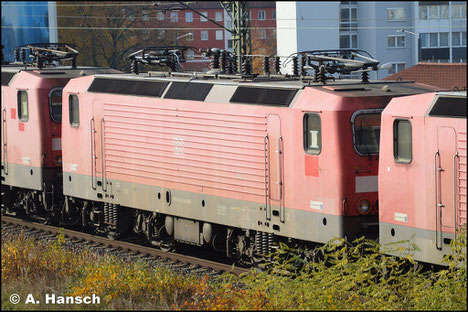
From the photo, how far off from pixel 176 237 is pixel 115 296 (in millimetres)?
6758

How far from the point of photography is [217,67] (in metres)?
20.5

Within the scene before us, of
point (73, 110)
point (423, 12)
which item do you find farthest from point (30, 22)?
point (73, 110)

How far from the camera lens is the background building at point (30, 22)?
55656 mm

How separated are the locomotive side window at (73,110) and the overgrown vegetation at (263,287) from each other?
681 cm

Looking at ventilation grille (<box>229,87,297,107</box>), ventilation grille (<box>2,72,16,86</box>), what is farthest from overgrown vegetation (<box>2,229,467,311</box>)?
ventilation grille (<box>2,72,16,86</box>)

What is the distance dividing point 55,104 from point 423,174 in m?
11.7

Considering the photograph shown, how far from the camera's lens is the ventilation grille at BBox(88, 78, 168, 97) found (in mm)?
19422

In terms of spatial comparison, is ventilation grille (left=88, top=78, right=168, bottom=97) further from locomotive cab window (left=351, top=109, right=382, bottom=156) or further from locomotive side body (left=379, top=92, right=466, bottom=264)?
locomotive side body (left=379, top=92, right=466, bottom=264)

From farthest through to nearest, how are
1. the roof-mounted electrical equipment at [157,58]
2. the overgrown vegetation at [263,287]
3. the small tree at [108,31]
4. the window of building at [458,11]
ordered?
1. the window of building at [458,11]
2. the small tree at [108,31]
3. the roof-mounted electrical equipment at [157,58]
4. the overgrown vegetation at [263,287]

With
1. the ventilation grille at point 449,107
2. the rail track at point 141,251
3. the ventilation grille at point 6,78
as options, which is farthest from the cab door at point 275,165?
the ventilation grille at point 6,78

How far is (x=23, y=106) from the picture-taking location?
23438mm

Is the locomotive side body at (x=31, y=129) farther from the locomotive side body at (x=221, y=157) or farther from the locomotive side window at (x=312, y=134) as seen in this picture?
the locomotive side window at (x=312, y=134)

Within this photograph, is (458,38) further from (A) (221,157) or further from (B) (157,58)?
(A) (221,157)

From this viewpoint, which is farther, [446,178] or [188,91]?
[188,91]
